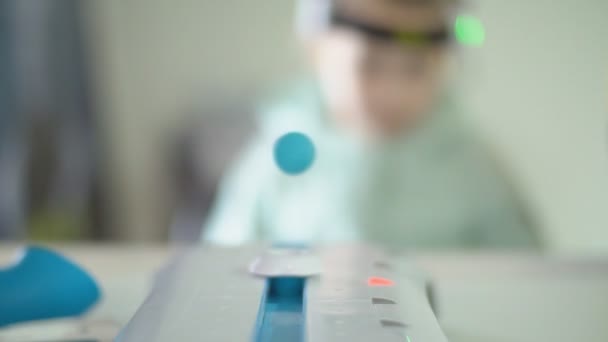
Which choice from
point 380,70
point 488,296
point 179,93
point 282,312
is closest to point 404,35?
point 380,70

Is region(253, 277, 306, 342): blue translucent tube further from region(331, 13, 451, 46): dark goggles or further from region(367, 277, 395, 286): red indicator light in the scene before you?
region(331, 13, 451, 46): dark goggles

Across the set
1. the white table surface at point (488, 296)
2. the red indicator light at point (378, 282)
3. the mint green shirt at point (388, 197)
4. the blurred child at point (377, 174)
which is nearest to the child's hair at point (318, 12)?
the blurred child at point (377, 174)

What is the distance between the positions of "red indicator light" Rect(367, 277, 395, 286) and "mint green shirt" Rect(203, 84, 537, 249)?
478 millimetres

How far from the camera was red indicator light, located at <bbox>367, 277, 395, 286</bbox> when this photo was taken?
0.29 metres

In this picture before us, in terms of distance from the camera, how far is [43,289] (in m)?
0.34

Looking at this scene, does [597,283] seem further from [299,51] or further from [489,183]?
[299,51]

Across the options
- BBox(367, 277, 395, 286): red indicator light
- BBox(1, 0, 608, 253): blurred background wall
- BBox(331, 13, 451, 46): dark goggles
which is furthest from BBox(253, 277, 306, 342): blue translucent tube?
Result: BBox(1, 0, 608, 253): blurred background wall

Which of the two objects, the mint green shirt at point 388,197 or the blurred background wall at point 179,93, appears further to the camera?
the blurred background wall at point 179,93

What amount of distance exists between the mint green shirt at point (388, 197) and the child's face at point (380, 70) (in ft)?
0.12

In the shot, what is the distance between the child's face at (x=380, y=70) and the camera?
2.18 ft

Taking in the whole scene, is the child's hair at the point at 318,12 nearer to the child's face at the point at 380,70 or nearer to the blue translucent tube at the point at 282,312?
the child's face at the point at 380,70

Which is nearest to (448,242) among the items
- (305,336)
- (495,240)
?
(495,240)

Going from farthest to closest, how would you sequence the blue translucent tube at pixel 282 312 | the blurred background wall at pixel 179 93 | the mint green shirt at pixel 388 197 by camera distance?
the blurred background wall at pixel 179 93 → the mint green shirt at pixel 388 197 → the blue translucent tube at pixel 282 312

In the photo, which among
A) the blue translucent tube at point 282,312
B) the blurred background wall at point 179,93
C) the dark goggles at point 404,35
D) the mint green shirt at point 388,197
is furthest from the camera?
the blurred background wall at point 179,93
